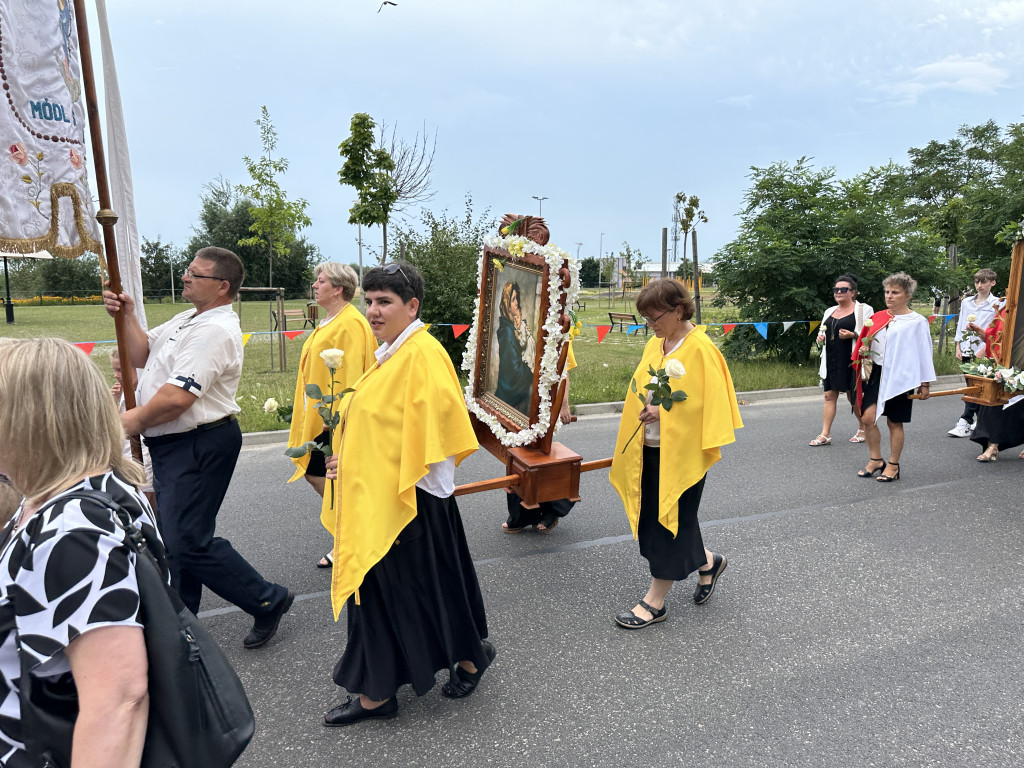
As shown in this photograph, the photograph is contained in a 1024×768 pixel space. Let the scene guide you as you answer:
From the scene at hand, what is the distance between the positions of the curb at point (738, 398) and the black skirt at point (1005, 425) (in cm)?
252

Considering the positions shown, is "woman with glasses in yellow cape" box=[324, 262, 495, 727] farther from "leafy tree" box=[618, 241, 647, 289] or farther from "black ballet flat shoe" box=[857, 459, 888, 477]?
"leafy tree" box=[618, 241, 647, 289]

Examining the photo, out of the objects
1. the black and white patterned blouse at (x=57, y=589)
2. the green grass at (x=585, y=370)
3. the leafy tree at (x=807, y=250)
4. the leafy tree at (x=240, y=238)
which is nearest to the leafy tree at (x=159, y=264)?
the leafy tree at (x=240, y=238)

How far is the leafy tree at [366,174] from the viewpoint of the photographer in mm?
13188

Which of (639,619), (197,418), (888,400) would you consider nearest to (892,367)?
(888,400)

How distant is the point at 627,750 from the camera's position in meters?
2.82

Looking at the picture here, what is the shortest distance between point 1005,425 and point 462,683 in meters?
6.36

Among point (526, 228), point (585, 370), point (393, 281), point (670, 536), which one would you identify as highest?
point (526, 228)

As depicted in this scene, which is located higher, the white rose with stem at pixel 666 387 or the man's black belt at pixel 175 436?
the white rose with stem at pixel 666 387

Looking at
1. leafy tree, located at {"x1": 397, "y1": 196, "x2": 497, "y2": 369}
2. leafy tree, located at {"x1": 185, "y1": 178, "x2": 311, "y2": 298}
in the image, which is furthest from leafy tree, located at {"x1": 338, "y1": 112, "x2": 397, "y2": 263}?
leafy tree, located at {"x1": 185, "y1": 178, "x2": 311, "y2": 298}

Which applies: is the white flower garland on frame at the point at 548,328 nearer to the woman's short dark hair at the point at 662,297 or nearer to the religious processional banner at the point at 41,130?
the woman's short dark hair at the point at 662,297

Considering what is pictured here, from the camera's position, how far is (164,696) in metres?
1.36

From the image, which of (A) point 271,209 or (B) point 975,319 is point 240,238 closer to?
(A) point 271,209

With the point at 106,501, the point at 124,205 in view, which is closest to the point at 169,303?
the point at 124,205

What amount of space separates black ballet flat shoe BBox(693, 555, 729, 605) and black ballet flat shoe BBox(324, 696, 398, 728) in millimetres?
1976
